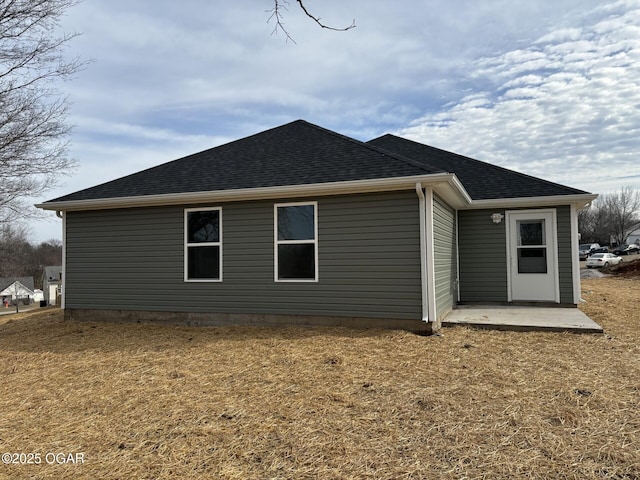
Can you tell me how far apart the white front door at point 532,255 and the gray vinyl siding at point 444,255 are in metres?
1.35

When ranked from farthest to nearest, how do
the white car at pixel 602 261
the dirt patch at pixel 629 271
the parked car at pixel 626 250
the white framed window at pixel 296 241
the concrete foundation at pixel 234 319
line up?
1. the parked car at pixel 626 250
2. the white car at pixel 602 261
3. the dirt patch at pixel 629 271
4. the white framed window at pixel 296 241
5. the concrete foundation at pixel 234 319

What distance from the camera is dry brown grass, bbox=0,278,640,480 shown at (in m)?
2.65

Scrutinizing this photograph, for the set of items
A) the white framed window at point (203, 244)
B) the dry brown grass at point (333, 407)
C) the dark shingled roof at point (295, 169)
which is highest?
the dark shingled roof at point (295, 169)

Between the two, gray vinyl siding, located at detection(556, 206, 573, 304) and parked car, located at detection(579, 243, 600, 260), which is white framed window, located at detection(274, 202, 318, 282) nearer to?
gray vinyl siding, located at detection(556, 206, 573, 304)

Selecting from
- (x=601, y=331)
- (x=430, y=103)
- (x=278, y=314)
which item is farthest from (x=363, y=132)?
(x=601, y=331)

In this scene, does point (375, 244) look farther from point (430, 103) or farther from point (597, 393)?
point (430, 103)

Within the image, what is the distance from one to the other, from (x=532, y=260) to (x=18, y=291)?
5866 centimetres

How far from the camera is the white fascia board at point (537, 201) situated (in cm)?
842

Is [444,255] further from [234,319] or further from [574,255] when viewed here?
[234,319]

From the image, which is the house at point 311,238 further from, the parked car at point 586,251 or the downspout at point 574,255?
the parked car at point 586,251

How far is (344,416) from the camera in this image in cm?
339

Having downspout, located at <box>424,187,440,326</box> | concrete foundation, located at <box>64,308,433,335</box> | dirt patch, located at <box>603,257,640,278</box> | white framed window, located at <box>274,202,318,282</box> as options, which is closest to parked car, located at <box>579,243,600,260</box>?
dirt patch, located at <box>603,257,640,278</box>

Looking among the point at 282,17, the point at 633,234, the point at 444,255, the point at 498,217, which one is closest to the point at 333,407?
the point at 282,17

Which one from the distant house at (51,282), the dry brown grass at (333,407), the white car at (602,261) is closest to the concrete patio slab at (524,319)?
the dry brown grass at (333,407)
